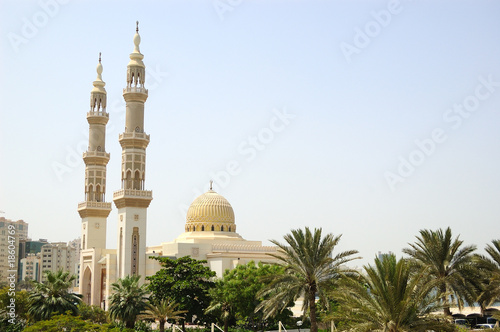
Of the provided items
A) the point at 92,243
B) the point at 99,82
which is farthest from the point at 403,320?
the point at 99,82

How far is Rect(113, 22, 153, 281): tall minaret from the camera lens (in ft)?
163

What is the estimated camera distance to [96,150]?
58.6 meters

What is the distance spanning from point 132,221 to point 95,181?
10112 mm

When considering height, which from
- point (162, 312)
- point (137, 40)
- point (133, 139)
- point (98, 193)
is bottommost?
point (162, 312)

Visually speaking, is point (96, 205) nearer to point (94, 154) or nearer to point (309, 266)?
point (94, 154)

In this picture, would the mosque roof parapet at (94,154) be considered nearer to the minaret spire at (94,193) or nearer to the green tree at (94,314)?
the minaret spire at (94,193)

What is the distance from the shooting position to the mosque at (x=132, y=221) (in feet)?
164

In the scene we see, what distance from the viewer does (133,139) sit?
50.6 meters

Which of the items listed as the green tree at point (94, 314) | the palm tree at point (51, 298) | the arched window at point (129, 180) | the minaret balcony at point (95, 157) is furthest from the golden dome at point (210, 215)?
the palm tree at point (51, 298)

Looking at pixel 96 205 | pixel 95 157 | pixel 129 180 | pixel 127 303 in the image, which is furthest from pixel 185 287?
pixel 95 157

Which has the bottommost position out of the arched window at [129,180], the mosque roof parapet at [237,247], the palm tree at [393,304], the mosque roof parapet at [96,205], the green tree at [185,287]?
the palm tree at [393,304]

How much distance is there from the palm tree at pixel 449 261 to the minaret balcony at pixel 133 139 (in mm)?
26754

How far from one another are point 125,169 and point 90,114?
11.0 metres

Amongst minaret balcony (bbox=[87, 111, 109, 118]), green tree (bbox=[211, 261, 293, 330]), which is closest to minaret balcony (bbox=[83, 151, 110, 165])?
minaret balcony (bbox=[87, 111, 109, 118])
